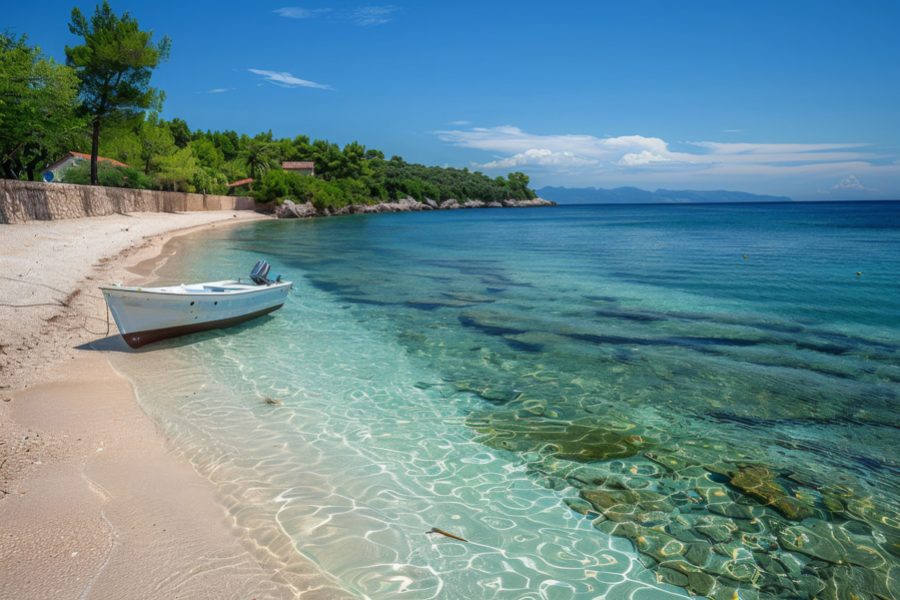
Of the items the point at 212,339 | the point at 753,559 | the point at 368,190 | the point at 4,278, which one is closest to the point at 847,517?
the point at 753,559

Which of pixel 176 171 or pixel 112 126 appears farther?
pixel 176 171

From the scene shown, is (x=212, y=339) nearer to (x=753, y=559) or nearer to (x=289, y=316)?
(x=289, y=316)

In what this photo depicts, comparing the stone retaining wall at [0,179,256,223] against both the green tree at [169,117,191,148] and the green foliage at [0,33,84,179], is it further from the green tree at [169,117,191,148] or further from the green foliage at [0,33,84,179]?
the green tree at [169,117,191,148]

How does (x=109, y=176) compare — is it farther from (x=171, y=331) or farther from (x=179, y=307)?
(x=179, y=307)

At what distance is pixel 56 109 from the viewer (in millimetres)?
31297

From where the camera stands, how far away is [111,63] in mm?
39844

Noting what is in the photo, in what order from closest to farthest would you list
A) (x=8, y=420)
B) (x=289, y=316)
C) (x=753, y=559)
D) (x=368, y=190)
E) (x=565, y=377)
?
(x=753, y=559) < (x=8, y=420) < (x=565, y=377) < (x=289, y=316) < (x=368, y=190)

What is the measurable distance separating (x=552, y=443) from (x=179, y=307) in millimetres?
8137

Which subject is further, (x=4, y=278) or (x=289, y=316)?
(x=289, y=316)

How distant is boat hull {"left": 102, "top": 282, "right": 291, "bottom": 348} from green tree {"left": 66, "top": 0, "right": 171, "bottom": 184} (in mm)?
37702

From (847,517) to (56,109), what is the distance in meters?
39.8

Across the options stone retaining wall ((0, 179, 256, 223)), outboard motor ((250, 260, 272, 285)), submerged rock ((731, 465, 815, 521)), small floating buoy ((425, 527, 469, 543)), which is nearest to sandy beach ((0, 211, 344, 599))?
small floating buoy ((425, 527, 469, 543))

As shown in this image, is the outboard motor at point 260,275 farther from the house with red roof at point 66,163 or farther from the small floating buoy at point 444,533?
the house with red roof at point 66,163

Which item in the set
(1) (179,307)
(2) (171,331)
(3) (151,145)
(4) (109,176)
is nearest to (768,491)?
(1) (179,307)
